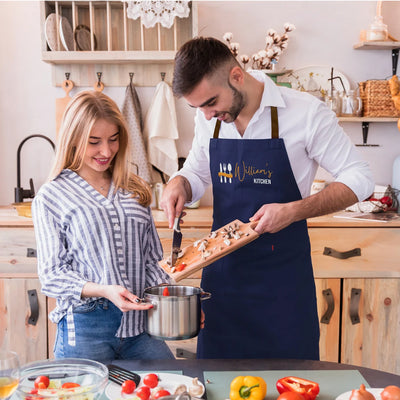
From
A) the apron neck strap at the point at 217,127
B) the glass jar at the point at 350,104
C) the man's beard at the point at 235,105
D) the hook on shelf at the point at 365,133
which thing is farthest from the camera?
the hook on shelf at the point at 365,133

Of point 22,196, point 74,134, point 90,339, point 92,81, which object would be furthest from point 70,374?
point 92,81

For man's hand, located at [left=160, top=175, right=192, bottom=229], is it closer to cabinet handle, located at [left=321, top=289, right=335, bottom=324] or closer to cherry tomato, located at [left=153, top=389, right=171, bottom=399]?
cherry tomato, located at [left=153, top=389, right=171, bottom=399]

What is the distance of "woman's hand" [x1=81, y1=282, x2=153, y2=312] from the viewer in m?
1.33

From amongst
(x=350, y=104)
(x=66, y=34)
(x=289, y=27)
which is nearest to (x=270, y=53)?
(x=289, y=27)

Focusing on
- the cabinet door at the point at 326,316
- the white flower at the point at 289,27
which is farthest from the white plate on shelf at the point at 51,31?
the cabinet door at the point at 326,316

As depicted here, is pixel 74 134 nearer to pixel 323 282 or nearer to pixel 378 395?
pixel 378 395

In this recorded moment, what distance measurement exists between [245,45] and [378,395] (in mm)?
2345

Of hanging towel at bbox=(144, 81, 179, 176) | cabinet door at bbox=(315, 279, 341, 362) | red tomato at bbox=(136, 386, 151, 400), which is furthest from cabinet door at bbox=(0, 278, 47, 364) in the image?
red tomato at bbox=(136, 386, 151, 400)

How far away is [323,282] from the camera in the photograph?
8.52 feet

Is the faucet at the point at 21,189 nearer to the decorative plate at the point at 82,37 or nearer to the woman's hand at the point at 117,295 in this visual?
the decorative plate at the point at 82,37

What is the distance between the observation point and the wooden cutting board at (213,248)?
1.50 metres

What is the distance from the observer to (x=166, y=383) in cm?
119

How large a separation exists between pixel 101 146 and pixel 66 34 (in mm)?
1468

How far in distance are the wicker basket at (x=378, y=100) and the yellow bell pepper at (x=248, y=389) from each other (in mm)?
2240
